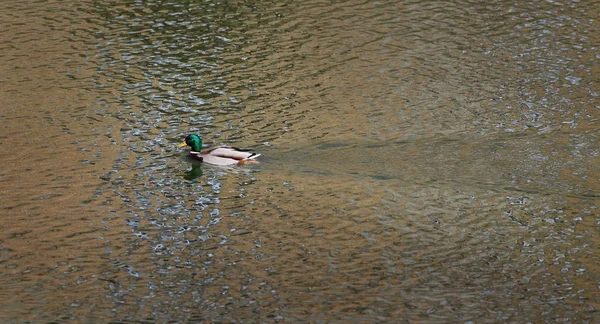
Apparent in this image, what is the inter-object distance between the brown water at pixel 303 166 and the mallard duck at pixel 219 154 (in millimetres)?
199

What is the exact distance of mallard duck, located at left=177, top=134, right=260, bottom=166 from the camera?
12.4 meters

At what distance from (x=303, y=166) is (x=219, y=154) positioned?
3.71ft

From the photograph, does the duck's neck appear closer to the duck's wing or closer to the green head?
the green head

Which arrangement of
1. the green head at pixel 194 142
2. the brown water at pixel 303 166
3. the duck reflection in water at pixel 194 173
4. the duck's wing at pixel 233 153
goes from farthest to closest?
the green head at pixel 194 142, the duck reflection in water at pixel 194 173, the duck's wing at pixel 233 153, the brown water at pixel 303 166

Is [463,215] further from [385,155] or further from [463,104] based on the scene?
[463,104]

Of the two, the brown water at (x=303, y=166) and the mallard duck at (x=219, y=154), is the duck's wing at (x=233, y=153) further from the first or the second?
the brown water at (x=303, y=166)

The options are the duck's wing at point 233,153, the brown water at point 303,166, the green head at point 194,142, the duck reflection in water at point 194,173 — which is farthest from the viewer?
the green head at point 194,142

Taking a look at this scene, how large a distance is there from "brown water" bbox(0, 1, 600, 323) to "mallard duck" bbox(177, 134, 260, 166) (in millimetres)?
199

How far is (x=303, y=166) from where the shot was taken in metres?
12.5

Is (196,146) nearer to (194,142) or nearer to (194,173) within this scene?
(194,142)

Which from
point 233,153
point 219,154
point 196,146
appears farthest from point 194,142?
point 233,153

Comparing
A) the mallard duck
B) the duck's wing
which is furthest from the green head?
the duck's wing

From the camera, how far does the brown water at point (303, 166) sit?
951 centimetres

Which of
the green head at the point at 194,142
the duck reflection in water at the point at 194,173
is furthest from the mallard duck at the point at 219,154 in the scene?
the duck reflection in water at the point at 194,173
